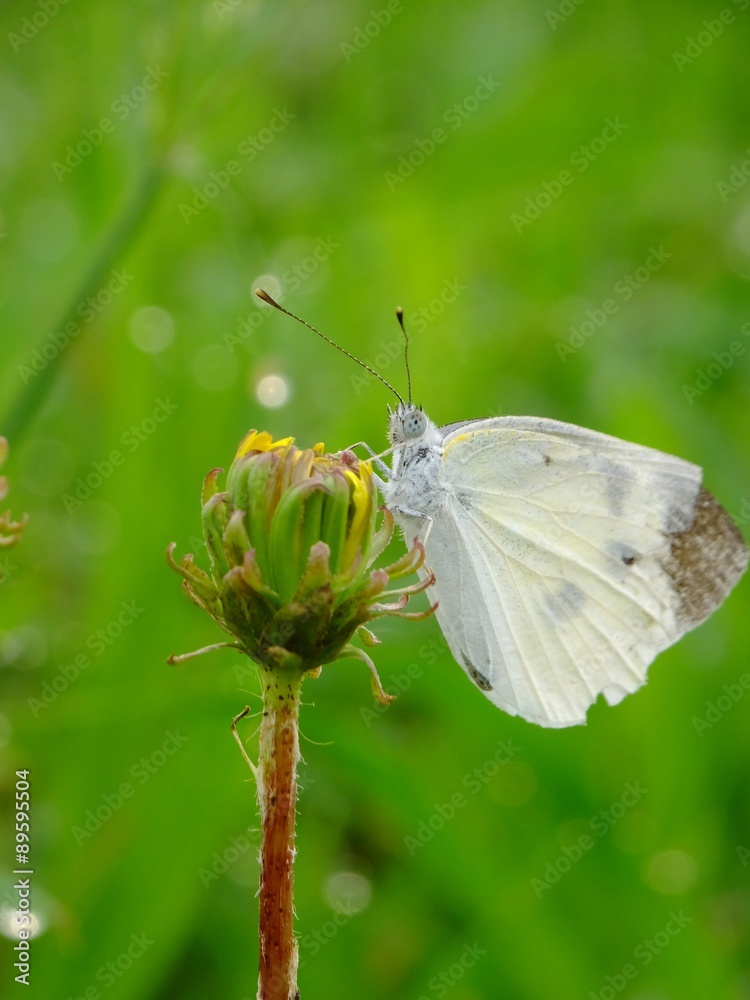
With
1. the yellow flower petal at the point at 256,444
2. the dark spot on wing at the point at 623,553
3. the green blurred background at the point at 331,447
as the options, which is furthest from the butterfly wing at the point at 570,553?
the yellow flower petal at the point at 256,444

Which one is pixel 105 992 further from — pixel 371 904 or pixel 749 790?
pixel 749 790

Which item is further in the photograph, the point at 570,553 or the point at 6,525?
the point at 570,553

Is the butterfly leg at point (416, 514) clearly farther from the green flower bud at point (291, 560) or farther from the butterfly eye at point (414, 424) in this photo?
the green flower bud at point (291, 560)

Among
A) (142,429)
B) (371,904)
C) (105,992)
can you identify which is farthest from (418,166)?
(105,992)

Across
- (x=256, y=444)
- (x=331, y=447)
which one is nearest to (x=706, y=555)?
(x=331, y=447)

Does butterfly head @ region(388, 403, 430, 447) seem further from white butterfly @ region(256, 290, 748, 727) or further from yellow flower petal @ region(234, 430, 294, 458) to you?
yellow flower petal @ region(234, 430, 294, 458)

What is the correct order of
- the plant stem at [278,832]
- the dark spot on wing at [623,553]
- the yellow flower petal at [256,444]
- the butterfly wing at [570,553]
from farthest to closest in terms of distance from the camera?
1. the dark spot on wing at [623,553]
2. the butterfly wing at [570,553]
3. the yellow flower petal at [256,444]
4. the plant stem at [278,832]

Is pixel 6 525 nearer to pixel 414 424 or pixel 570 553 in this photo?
pixel 414 424
